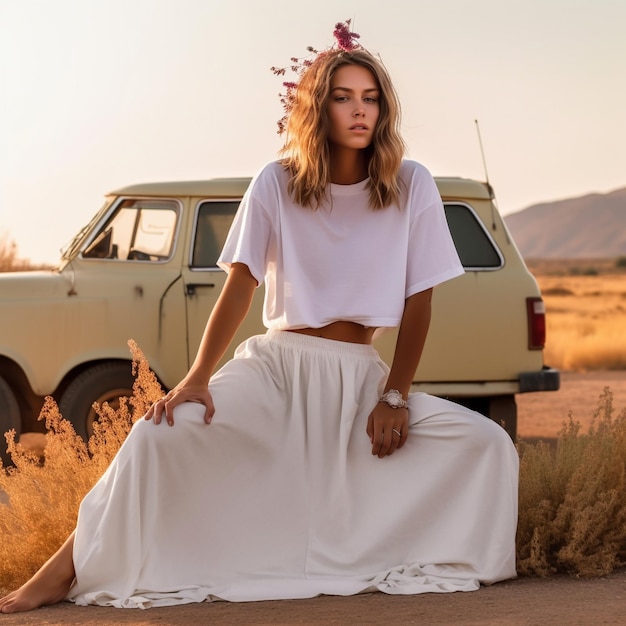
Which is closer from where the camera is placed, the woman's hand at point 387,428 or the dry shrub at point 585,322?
the woman's hand at point 387,428

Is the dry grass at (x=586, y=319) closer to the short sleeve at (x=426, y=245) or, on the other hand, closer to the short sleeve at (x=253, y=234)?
the short sleeve at (x=426, y=245)

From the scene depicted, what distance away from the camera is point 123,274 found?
8133mm

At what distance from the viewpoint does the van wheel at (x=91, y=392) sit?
7879 millimetres

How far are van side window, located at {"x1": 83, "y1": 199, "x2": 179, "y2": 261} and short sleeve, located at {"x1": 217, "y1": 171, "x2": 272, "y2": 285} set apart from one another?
3.76 m

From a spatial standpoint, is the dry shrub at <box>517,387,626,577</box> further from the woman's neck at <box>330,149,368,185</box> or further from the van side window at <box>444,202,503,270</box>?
the van side window at <box>444,202,503,270</box>

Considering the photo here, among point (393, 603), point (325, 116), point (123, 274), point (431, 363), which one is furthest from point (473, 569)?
point (123, 274)

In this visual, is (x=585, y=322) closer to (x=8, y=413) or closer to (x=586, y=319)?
(x=586, y=319)

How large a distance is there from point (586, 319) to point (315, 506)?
1456 inches

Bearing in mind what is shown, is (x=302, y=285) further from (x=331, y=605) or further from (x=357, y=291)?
(x=331, y=605)

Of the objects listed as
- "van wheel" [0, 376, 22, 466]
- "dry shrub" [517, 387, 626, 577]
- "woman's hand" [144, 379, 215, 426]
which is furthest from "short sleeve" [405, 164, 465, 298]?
"van wheel" [0, 376, 22, 466]

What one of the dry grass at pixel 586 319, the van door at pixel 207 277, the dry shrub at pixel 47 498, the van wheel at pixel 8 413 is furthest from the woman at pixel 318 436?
the dry grass at pixel 586 319

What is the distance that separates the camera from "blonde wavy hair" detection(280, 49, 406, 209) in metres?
4.38

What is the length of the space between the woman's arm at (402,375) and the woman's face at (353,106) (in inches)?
24.4

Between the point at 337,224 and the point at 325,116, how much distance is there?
1.29ft
